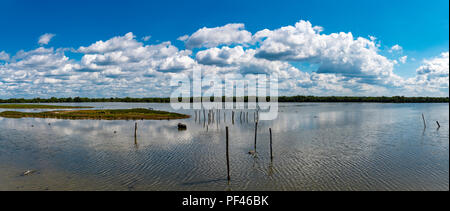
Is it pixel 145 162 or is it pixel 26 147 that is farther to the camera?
pixel 26 147

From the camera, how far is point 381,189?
15.5m

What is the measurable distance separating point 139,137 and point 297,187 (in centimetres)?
2615

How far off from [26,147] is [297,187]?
1210 inches

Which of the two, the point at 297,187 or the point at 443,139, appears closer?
the point at 297,187

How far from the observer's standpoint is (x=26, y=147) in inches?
1131
